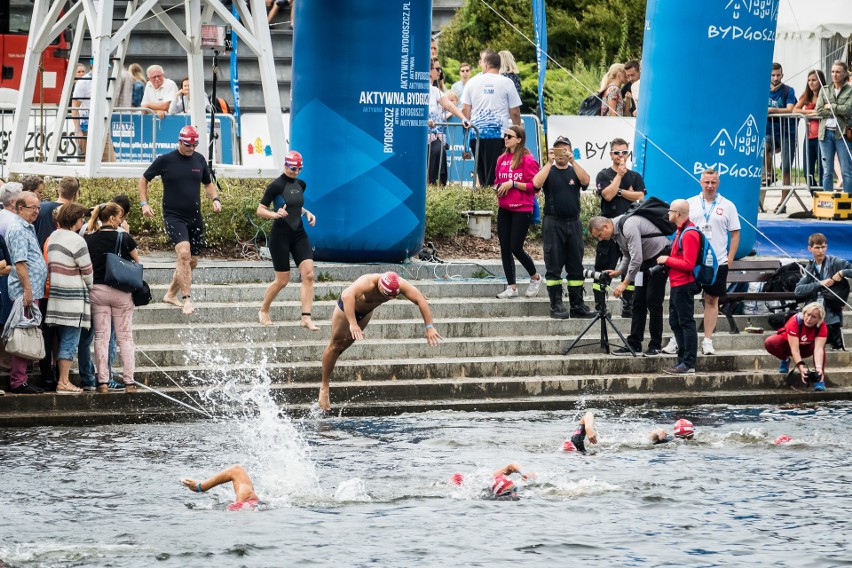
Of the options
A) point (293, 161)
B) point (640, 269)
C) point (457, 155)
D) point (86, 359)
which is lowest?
point (86, 359)

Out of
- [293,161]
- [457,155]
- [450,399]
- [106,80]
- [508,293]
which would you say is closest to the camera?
[450,399]

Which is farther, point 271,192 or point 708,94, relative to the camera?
point 708,94

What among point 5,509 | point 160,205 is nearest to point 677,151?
point 160,205

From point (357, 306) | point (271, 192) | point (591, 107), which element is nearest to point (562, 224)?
point (357, 306)

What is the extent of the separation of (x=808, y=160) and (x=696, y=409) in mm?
8346

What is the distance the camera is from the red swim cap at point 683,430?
14.4m

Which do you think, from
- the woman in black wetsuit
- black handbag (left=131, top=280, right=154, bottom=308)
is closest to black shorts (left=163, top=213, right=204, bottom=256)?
the woman in black wetsuit

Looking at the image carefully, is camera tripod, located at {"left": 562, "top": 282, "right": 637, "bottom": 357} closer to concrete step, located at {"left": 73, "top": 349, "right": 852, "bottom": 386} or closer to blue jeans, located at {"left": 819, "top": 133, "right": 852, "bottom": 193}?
concrete step, located at {"left": 73, "top": 349, "right": 852, "bottom": 386}

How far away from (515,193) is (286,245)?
2.84 m

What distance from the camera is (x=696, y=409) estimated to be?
53.0 ft

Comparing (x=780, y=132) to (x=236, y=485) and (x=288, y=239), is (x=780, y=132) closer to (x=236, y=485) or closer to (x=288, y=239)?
(x=288, y=239)

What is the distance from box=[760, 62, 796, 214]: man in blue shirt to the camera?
23.1m

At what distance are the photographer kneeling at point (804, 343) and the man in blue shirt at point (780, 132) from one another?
21.8 ft

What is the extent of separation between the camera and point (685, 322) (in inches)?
652
